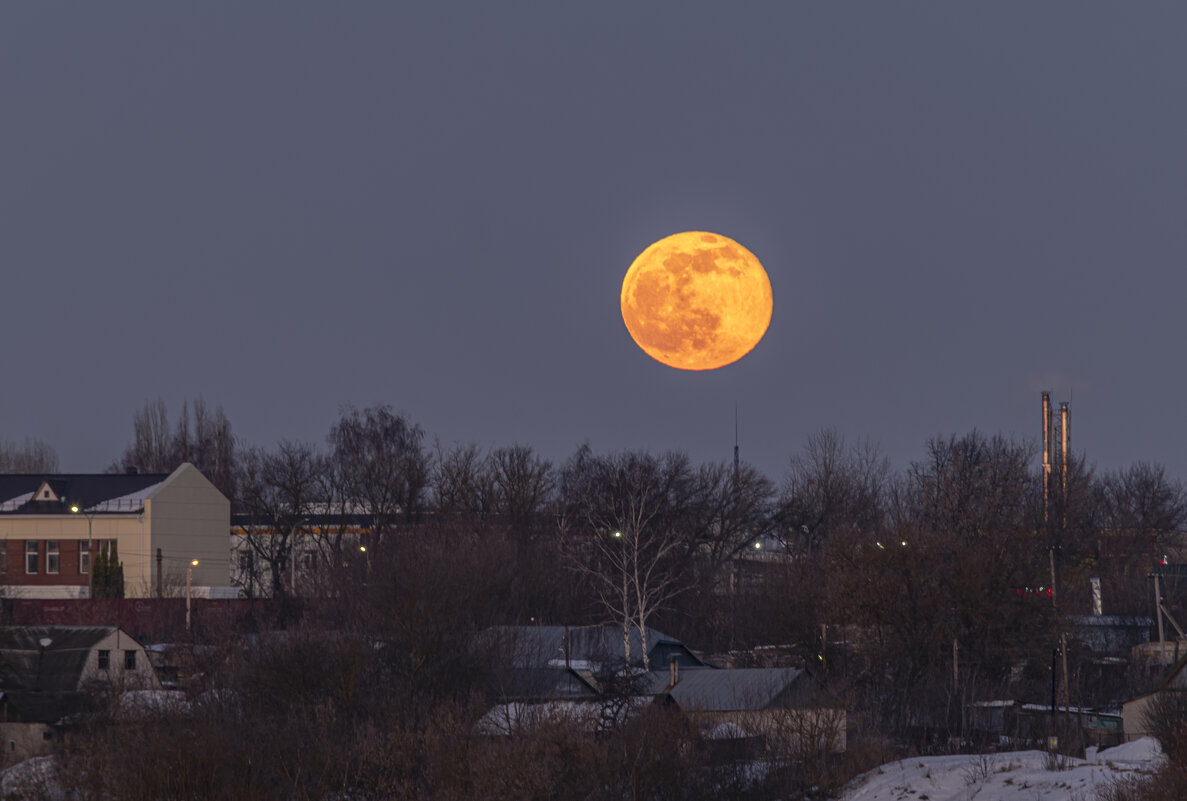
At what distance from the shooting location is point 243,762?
40.2 meters

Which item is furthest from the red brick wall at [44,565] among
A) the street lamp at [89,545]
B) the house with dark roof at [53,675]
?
the house with dark roof at [53,675]

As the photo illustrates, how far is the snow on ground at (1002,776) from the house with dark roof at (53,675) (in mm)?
26618

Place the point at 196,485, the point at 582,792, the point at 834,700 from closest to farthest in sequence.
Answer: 1. the point at 582,792
2. the point at 834,700
3. the point at 196,485

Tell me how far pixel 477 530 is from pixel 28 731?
3007cm

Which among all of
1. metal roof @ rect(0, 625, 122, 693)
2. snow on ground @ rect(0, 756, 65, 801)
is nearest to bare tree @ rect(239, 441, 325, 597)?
metal roof @ rect(0, 625, 122, 693)

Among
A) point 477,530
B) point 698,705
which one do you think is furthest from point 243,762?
point 477,530

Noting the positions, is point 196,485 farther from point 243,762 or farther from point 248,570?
point 243,762

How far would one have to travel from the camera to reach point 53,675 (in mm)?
57125

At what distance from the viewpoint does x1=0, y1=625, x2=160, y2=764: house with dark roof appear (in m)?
52.8

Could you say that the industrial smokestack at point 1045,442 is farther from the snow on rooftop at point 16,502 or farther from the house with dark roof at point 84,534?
the snow on rooftop at point 16,502

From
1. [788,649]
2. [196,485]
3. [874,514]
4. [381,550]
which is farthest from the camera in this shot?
[874,514]

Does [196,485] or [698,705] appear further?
[196,485]

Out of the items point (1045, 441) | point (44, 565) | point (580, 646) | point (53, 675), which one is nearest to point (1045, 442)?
point (1045, 441)

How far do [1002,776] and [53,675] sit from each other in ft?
123
